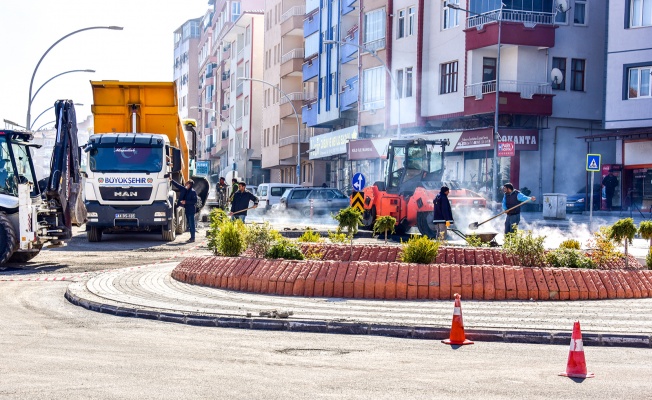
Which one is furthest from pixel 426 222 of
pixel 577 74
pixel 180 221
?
pixel 577 74

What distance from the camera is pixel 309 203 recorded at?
44.8 m

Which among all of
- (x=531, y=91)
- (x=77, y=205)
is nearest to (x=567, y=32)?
(x=531, y=91)

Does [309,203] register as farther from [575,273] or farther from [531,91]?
[575,273]

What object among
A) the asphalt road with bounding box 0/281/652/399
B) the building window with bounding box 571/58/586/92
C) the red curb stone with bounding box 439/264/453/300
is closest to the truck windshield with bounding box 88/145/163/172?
the red curb stone with bounding box 439/264/453/300

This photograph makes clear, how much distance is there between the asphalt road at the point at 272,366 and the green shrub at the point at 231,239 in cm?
377

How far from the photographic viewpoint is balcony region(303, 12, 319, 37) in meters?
71.2

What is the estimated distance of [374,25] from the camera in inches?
2317

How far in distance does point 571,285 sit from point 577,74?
38.7 metres

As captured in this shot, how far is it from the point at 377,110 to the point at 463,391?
166 ft

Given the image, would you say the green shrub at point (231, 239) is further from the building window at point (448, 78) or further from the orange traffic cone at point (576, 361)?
the building window at point (448, 78)

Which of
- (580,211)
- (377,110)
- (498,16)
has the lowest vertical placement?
(580,211)

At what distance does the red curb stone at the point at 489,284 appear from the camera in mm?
12695

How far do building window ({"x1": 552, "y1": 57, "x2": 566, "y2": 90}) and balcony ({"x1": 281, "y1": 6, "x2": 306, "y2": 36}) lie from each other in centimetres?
3178

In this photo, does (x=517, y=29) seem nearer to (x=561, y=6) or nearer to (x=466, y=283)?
(x=561, y=6)
